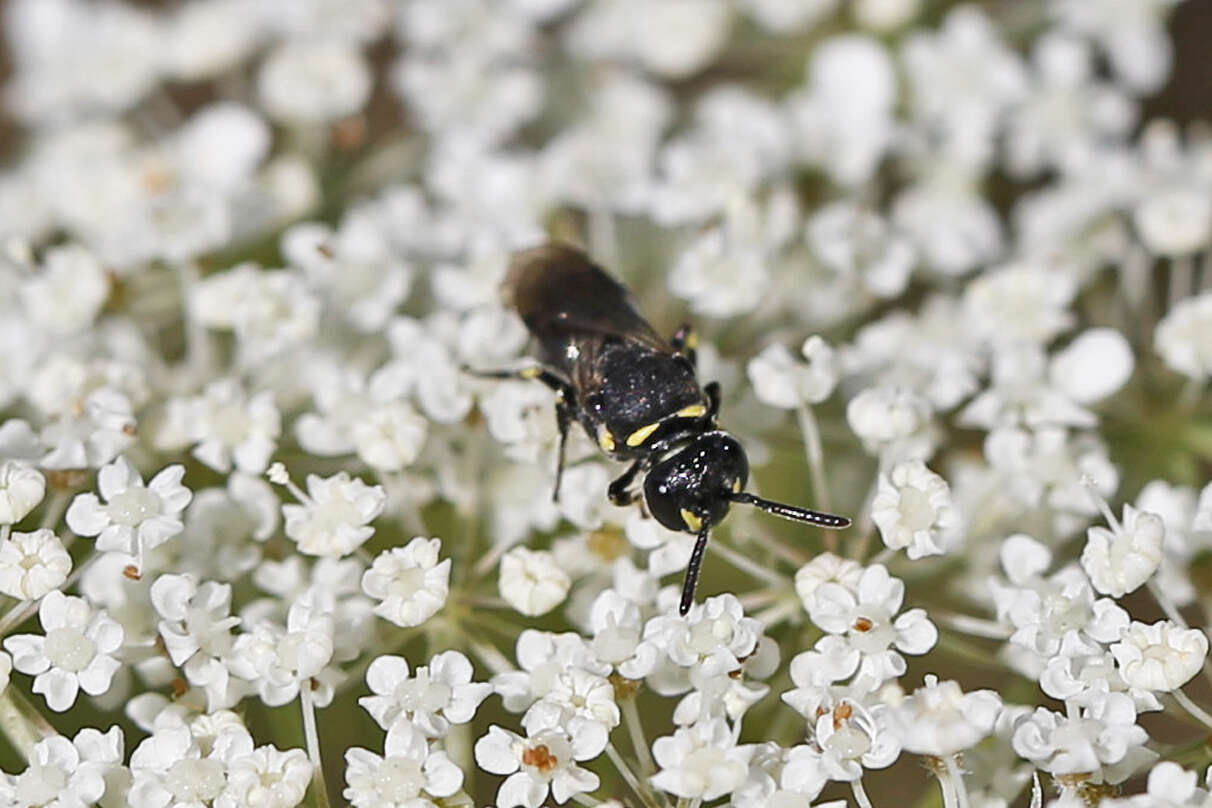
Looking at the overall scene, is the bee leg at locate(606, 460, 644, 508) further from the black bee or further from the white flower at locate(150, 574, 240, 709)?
the white flower at locate(150, 574, 240, 709)

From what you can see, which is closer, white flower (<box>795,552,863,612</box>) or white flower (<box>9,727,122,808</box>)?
white flower (<box>9,727,122,808</box>)

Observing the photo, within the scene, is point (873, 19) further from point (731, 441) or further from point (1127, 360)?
point (731, 441)

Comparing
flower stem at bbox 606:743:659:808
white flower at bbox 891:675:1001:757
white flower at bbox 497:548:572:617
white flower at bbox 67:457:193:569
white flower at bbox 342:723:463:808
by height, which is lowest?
flower stem at bbox 606:743:659:808

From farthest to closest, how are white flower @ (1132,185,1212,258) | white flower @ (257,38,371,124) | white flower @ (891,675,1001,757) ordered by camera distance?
1. white flower @ (257,38,371,124)
2. white flower @ (1132,185,1212,258)
3. white flower @ (891,675,1001,757)

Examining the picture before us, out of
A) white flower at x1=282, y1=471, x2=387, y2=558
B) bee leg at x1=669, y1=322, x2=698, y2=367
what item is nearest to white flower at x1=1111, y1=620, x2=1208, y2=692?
bee leg at x1=669, y1=322, x2=698, y2=367

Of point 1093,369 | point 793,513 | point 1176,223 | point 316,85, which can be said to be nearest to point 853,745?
point 793,513

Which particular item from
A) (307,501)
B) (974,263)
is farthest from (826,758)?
(974,263)

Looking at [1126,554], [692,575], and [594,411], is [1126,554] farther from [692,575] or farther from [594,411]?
[594,411]

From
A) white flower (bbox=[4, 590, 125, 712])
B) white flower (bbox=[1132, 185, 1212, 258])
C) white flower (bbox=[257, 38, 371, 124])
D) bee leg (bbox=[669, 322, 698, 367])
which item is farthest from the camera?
white flower (bbox=[257, 38, 371, 124])
